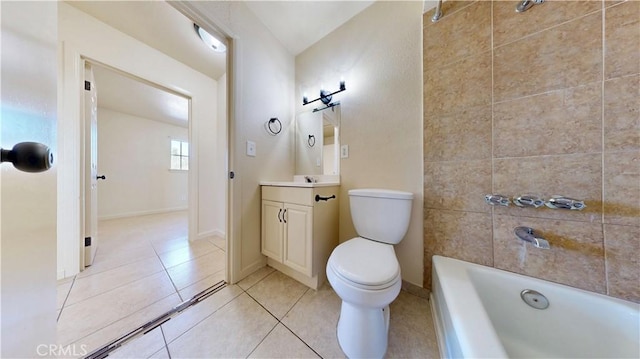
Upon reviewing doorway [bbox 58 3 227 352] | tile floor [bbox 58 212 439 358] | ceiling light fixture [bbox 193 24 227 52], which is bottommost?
tile floor [bbox 58 212 439 358]

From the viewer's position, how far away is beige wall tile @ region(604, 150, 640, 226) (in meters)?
0.76

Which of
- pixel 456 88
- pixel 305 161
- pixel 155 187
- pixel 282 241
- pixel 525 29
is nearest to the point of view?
pixel 525 29

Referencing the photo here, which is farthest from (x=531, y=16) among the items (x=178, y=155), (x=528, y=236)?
(x=178, y=155)

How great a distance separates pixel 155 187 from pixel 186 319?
4.14 m

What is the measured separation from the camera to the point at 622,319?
2.39ft

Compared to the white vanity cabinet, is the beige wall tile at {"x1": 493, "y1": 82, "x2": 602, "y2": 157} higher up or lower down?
higher up

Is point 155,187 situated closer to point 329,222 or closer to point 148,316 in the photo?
point 148,316

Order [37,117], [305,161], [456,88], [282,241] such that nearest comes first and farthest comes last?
[37,117], [456,88], [282,241], [305,161]

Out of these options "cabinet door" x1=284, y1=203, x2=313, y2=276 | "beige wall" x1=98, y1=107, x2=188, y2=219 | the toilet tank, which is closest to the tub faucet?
the toilet tank

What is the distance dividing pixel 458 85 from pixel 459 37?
11.8 inches

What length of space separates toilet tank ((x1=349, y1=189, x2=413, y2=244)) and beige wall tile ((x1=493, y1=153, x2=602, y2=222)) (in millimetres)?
485

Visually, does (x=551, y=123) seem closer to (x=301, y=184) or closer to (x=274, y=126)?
(x=301, y=184)

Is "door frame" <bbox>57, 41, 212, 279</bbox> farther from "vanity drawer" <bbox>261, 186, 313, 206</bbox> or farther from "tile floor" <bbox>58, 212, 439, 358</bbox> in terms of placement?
"vanity drawer" <bbox>261, 186, 313, 206</bbox>

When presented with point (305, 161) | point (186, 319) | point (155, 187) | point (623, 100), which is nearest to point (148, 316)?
point (186, 319)
